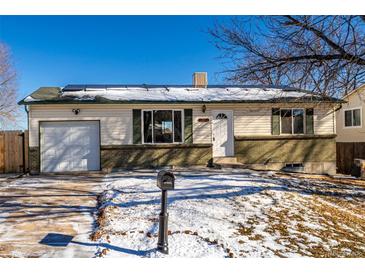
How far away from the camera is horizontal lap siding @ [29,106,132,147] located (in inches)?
473

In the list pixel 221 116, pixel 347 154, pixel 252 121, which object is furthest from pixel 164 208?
pixel 347 154

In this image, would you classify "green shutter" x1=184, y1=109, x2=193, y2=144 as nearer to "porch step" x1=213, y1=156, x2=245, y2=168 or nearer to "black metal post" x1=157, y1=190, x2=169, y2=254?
"porch step" x1=213, y1=156, x2=245, y2=168

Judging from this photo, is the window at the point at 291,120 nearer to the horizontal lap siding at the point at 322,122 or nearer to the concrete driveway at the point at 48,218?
the horizontal lap siding at the point at 322,122

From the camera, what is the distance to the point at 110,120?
12477mm

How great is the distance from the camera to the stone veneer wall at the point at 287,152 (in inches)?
527

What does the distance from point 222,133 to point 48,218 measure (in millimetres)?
9019

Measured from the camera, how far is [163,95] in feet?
44.4

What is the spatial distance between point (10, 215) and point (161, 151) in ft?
23.9

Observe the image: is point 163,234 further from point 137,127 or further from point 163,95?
point 163,95

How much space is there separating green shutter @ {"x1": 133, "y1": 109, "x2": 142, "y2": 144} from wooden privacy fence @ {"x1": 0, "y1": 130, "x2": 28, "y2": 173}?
15.3ft

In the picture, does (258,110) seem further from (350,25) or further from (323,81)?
(350,25)

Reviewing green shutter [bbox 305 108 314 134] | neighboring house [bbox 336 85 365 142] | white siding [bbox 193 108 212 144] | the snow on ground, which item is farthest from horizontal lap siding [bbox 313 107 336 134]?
neighboring house [bbox 336 85 365 142]
